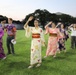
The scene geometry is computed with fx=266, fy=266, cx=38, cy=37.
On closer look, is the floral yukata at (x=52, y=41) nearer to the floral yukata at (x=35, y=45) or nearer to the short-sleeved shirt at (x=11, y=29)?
the short-sleeved shirt at (x=11, y=29)

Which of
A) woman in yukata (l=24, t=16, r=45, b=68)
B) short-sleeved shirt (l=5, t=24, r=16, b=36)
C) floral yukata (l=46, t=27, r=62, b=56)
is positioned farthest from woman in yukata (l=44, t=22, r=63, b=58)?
woman in yukata (l=24, t=16, r=45, b=68)

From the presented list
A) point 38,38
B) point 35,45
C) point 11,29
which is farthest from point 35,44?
point 11,29

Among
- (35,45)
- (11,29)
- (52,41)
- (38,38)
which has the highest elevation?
(11,29)

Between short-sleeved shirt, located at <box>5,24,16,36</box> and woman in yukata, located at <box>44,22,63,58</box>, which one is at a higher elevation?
short-sleeved shirt, located at <box>5,24,16,36</box>

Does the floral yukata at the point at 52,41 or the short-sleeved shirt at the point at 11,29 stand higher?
the short-sleeved shirt at the point at 11,29

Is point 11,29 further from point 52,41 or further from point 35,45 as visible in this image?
point 35,45

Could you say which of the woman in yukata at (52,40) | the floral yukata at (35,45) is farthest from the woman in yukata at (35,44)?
the woman in yukata at (52,40)

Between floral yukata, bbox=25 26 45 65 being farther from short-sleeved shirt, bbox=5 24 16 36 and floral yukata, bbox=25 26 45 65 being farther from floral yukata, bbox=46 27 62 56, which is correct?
short-sleeved shirt, bbox=5 24 16 36

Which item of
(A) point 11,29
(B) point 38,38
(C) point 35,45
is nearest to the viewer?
(C) point 35,45

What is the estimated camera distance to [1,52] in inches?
509

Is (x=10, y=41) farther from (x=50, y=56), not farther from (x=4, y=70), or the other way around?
(x=4, y=70)

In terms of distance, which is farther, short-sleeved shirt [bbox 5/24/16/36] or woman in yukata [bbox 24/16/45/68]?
short-sleeved shirt [bbox 5/24/16/36]

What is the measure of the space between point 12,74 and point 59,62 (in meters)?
3.28

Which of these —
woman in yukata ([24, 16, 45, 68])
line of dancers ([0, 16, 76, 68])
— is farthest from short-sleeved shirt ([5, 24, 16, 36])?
woman in yukata ([24, 16, 45, 68])
